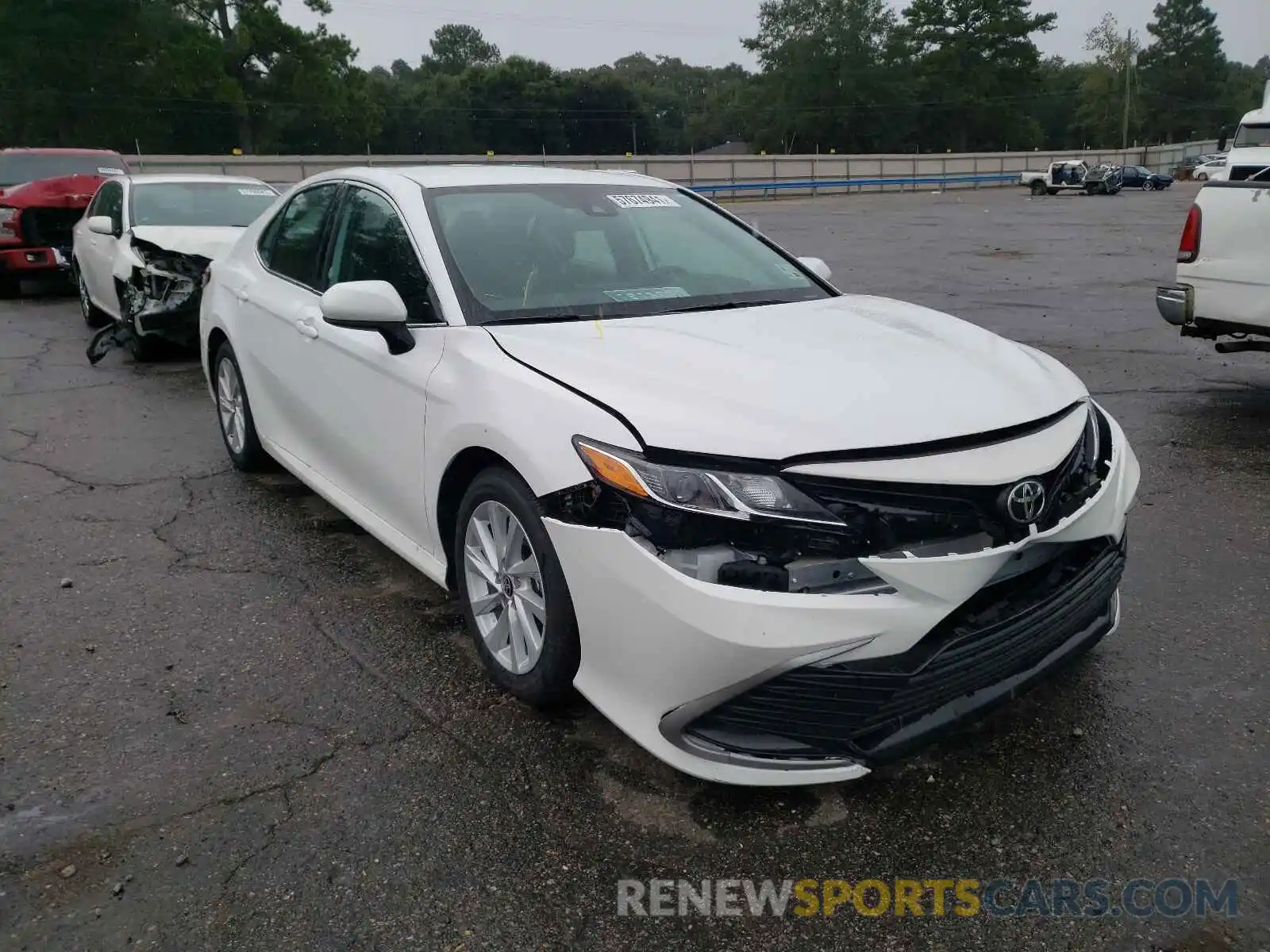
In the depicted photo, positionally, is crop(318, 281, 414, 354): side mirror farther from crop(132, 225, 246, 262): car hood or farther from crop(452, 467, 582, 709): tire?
crop(132, 225, 246, 262): car hood

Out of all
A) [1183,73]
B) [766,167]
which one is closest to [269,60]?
[766,167]

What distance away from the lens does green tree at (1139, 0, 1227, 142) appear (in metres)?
111

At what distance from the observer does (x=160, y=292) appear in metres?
8.59

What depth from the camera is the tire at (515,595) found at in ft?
9.37

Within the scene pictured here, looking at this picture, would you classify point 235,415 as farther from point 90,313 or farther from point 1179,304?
point 90,313

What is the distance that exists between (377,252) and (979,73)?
105437 mm

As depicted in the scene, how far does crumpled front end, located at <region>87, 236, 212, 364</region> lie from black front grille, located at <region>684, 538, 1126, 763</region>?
7.27 meters

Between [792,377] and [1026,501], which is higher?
[792,377]

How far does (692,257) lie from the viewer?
13.4ft

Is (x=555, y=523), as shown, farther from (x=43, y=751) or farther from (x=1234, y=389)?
(x=1234, y=389)

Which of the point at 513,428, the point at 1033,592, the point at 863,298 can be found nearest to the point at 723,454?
the point at 513,428

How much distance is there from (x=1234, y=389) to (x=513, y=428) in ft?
20.2

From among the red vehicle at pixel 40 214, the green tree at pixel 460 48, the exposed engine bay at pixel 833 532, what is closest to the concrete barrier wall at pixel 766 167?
the red vehicle at pixel 40 214

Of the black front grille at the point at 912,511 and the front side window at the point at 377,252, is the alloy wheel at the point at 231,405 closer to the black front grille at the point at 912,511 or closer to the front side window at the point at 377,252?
the front side window at the point at 377,252
